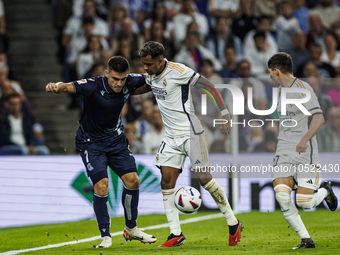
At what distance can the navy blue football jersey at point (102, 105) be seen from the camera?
6.54m

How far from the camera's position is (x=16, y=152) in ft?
35.4

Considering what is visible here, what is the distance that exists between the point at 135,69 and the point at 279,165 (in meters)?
7.23

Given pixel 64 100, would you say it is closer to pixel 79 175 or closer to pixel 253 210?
pixel 79 175

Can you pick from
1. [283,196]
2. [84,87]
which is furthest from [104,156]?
[283,196]

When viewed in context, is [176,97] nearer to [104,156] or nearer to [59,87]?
[104,156]

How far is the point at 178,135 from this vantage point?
6352 mm

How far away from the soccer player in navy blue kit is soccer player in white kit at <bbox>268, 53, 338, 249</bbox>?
70.9 inches

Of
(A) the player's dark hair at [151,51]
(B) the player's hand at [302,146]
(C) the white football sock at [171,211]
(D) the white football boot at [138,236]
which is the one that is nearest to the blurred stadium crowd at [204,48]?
(D) the white football boot at [138,236]

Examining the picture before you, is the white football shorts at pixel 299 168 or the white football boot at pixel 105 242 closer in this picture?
the white football shorts at pixel 299 168

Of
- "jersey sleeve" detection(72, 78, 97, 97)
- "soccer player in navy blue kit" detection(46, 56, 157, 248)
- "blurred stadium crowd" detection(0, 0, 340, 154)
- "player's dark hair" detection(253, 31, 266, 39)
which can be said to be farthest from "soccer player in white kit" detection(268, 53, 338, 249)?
"player's dark hair" detection(253, 31, 266, 39)

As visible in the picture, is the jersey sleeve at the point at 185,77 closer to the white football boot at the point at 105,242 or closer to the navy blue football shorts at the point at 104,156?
the navy blue football shorts at the point at 104,156

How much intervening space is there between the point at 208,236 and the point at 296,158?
2.33 meters

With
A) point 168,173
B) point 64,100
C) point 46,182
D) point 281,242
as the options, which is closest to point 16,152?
point 46,182

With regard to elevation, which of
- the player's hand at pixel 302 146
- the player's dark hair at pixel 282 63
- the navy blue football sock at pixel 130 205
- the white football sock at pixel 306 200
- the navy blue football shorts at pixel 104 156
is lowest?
the navy blue football sock at pixel 130 205
